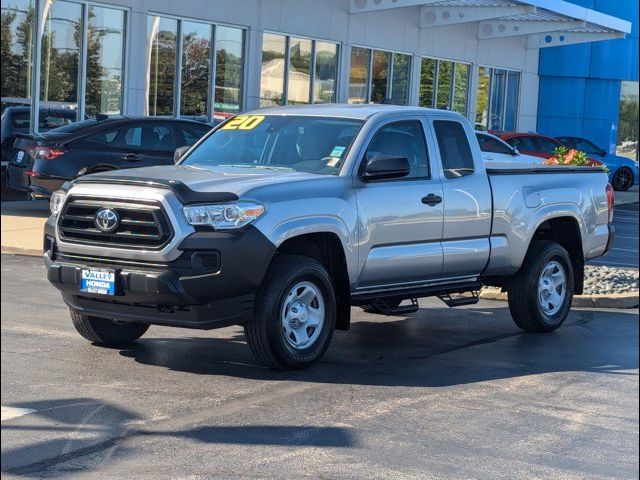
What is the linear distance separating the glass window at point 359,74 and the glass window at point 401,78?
1.40m

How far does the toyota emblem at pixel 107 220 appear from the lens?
7.72 m

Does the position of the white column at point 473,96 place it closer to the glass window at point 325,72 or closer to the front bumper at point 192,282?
the glass window at point 325,72

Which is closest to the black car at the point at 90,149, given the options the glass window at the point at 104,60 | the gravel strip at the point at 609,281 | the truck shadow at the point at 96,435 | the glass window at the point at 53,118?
the glass window at the point at 53,118

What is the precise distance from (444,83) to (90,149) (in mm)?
19509

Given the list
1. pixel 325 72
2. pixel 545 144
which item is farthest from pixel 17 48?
pixel 545 144

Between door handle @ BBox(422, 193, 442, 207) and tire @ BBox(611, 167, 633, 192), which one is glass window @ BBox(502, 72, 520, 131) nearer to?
tire @ BBox(611, 167, 633, 192)

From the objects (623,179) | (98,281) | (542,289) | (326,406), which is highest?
(98,281)

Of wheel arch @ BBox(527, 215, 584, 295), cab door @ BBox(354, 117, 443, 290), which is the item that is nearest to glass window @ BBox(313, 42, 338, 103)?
wheel arch @ BBox(527, 215, 584, 295)

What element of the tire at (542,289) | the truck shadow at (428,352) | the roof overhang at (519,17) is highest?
the roof overhang at (519,17)

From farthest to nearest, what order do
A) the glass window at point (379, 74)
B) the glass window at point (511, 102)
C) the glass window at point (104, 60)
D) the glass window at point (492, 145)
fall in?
the glass window at point (511, 102) → the glass window at point (379, 74) → the glass window at point (492, 145) → the glass window at point (104, 60)

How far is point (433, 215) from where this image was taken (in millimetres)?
9172

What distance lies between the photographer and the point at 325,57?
29.2 m

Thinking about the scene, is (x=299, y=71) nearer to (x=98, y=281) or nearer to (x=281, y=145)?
(x=281, y=145)

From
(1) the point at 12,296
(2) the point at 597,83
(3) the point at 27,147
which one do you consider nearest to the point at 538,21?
(2) the point at 597,83
